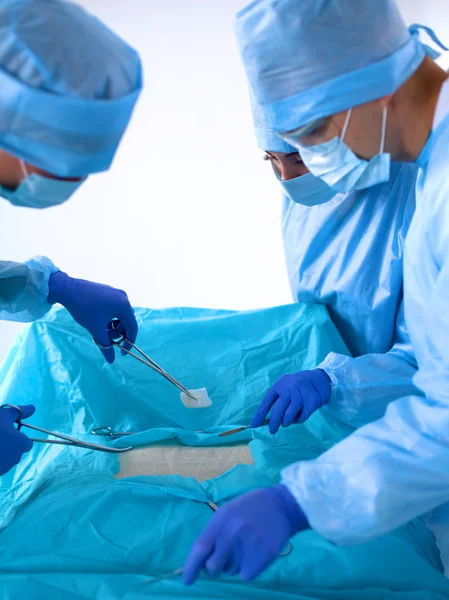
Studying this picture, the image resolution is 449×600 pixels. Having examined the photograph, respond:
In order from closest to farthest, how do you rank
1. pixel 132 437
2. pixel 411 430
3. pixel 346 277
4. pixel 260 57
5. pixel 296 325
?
pixel 411 430, pixel 260 57, pixel 132 437, pixel 346 277, pixel 296 325

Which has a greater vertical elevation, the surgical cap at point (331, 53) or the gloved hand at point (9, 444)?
the surgical cap at point (331, 53)

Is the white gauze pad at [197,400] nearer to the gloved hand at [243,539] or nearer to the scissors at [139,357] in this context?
the scissors at [139,357]

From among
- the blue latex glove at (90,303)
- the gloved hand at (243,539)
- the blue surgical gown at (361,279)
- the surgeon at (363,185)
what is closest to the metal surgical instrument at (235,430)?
the blue surgical gown at (361,279)

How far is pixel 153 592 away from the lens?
825 millimetres

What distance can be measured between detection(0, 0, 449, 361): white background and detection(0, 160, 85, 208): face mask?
1.73 metres

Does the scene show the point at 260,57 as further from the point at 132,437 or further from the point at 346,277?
the point at 132,437

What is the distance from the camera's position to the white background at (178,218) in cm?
255

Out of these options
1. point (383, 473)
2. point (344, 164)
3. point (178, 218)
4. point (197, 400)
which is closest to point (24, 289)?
point (197, 400)

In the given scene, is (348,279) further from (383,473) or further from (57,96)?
(57,96)

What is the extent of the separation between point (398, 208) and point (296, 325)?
Answer: 0.38 metres

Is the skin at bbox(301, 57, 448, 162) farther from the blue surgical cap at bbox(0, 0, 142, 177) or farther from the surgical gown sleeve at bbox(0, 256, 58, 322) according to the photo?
the surgical gown sleeve at bbox(0, 256, 58, 322)

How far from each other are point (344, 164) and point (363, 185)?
2.2 inches

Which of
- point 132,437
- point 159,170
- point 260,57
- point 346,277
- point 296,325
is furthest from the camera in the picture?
point 159,170

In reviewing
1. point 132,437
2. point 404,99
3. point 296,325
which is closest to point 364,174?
point 404,99
